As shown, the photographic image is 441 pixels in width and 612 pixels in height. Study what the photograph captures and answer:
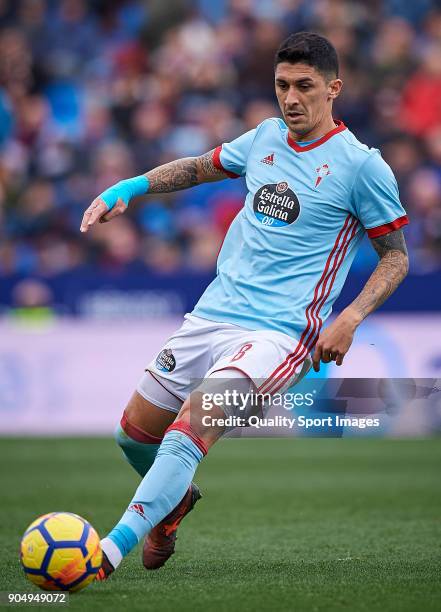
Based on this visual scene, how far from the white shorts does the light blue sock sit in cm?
35

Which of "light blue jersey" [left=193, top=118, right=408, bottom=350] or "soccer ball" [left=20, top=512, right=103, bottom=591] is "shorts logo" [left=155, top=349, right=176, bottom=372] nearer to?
"light blue jersey" [left=193, top=118, right=408, bottom=350]

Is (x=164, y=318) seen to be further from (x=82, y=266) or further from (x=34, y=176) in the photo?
Result: (x=34, y=176)

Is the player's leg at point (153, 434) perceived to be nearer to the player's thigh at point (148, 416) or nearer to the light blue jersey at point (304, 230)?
Answer: the player's thigh at point (148, 416)

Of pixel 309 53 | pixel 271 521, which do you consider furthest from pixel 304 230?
pixel 271 521

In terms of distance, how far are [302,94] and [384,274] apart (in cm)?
88

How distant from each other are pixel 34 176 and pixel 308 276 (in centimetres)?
1012

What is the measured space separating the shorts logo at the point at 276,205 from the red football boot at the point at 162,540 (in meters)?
1.33

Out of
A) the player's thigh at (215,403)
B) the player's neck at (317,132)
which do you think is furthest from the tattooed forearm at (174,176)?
the player's thigh at (215,403)

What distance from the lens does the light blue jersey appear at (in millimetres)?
4848

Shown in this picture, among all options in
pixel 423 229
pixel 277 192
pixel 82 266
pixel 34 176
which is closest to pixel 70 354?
pixel 82 266

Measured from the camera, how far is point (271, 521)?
6.86m

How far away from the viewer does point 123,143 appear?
48.0 ft

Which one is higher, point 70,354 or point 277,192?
point 277,192

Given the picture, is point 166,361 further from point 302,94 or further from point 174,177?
point 302,94
